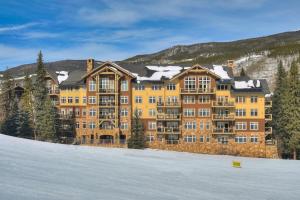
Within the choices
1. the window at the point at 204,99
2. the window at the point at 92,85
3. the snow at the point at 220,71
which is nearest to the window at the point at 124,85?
the window at the point at 92,85

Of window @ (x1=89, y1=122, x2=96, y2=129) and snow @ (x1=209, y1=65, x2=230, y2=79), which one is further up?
snow @ (x1=209, y1=65, x2=230, y2=79)

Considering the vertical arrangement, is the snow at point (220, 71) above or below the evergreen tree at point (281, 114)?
above

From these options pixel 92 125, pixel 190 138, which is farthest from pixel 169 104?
pixel 92 125

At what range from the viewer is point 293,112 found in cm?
5903

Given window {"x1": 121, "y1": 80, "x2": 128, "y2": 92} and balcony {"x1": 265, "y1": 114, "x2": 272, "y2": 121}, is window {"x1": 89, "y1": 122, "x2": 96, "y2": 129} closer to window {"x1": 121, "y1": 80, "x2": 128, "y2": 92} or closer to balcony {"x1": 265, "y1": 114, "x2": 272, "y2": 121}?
window {"x1": 121, "y1": 80, "x2": 128, "y2": 92}

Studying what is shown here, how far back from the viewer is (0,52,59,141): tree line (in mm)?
62531

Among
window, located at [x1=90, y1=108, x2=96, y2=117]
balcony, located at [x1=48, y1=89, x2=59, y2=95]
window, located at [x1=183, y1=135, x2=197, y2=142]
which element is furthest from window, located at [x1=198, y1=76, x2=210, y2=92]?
balcony, located at [x1=48, y1=89, x2=59, y2=95]

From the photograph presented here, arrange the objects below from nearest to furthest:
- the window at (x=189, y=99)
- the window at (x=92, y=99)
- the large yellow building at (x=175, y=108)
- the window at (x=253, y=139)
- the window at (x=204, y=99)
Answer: the window at (x=253, y=139) → the large yellow building at (x=175, y=108) → the window at (x=204, y=99) → the window at (x=189, y=99) → the window at (x=92, y=99)

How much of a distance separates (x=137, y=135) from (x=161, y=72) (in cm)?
1123

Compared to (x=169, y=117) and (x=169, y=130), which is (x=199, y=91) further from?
(x=169, y=130)

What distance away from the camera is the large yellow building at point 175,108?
61.5 meters

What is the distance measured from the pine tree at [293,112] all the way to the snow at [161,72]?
685 inches

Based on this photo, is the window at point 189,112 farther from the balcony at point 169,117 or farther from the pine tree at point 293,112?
the pine tree at point 293,112

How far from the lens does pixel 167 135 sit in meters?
63.8
